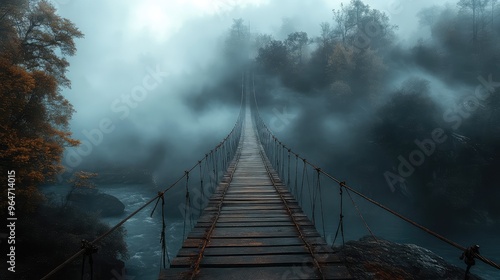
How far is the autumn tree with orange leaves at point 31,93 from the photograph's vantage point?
10.5m

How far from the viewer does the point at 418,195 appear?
2675cm

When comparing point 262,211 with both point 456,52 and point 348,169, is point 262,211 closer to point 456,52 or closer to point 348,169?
point 348,169

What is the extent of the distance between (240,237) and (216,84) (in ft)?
199

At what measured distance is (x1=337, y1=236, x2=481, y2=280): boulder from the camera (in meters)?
7.34

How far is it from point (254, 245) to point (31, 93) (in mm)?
12850

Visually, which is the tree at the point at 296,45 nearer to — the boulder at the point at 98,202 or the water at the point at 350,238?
the water at the point at 350,238

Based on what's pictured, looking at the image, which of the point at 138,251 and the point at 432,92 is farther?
the point at 432,92

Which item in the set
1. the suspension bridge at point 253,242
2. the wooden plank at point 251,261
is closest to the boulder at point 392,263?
the suspension bridge at point 253,242

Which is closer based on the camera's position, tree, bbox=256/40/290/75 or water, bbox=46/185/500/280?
water, bbox=46/185/500/280

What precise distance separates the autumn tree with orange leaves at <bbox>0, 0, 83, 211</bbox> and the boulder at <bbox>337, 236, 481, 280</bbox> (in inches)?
461

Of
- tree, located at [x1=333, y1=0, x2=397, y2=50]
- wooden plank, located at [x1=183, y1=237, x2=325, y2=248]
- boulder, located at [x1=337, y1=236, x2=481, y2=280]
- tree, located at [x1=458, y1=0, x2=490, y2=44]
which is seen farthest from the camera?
tree, located at [x1=333, y1=0, x2=397, y2=50]

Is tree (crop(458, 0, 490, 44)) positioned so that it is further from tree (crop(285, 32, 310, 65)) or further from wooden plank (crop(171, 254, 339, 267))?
wooden plank (crop(171, 254, 339, 267))

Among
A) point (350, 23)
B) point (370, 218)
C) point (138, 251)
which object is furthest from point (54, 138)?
point (350, 23)

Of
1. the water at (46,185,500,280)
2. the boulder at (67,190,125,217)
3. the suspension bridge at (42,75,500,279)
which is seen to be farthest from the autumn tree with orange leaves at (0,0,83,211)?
the boulder at (67,190,125,217)
